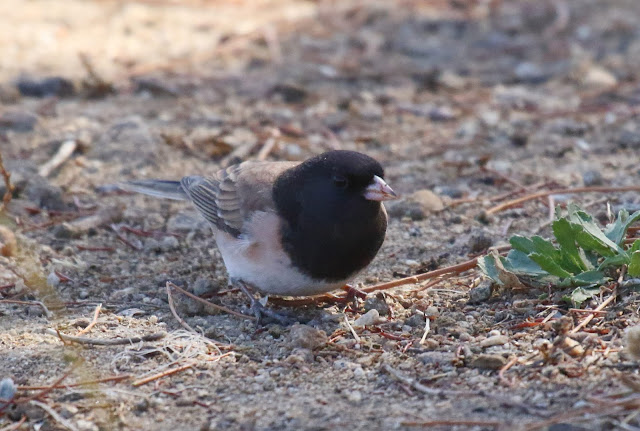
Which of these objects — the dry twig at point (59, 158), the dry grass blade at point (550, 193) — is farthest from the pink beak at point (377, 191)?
the dry twig at point (59, 158)

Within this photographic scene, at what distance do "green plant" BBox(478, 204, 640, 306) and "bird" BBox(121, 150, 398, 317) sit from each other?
0.56 m

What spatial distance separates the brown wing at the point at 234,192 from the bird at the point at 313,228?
0.07 feet

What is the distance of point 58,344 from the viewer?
3.55m

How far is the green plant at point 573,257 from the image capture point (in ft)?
11.4

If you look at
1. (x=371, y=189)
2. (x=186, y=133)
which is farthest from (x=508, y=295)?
(x=186, y=133)

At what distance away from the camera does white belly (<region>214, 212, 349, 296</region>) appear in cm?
372

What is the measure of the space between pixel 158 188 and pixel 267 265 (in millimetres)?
1335

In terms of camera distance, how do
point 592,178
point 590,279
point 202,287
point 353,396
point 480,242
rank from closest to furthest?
point 353,396
point 590,279
point 202,287
point 480,242
point 592,178

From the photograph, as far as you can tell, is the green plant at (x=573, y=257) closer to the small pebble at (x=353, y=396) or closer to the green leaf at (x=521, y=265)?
the green leaf at (x=521, y=265)

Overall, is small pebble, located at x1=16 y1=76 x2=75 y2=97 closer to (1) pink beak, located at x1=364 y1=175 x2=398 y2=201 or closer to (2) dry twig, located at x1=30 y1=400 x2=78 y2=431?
(1) pink beak, located at x1=364 y1=175 x2=398 y2=201

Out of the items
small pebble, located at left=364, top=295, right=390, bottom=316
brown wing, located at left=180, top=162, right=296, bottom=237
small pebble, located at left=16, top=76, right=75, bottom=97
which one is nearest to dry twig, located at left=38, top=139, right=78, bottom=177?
small pebble, located at left=16, top=76, right=75, bottom=97

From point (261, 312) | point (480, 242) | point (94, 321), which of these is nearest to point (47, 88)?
point (94, 321)

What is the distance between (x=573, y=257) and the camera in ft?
11.7

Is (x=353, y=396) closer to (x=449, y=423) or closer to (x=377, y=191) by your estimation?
(x=449, y=423)
